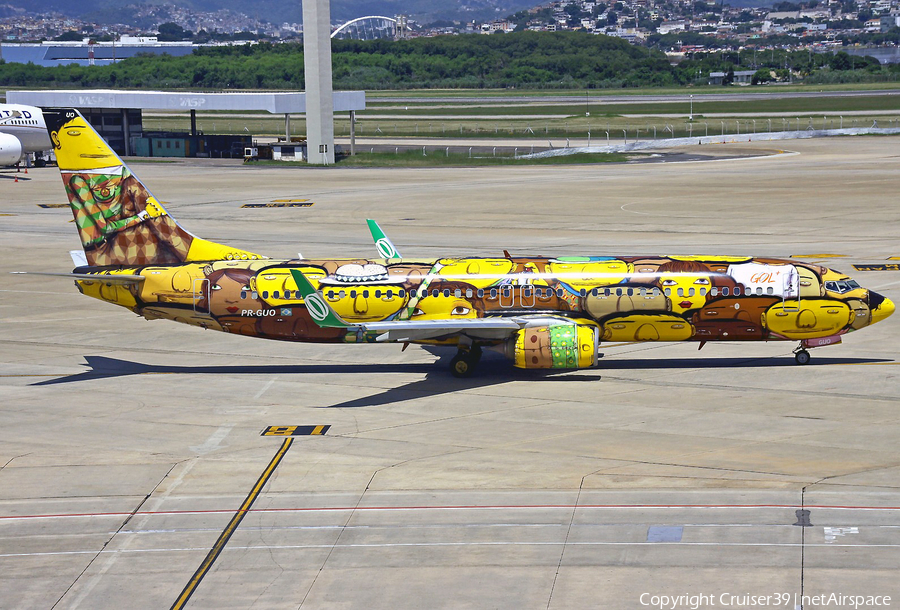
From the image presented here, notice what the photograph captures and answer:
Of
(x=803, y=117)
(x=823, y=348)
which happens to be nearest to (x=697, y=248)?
(x=823, y=348)

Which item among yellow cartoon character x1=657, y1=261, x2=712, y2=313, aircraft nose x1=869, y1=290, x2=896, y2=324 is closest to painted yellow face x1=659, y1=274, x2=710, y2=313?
yellow cartoon character x1=657, y1=261, x2=712, y2=313

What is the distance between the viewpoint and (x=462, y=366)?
127ft

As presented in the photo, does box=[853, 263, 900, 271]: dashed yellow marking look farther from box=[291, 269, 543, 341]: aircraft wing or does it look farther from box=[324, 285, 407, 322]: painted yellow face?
box=[324, 285, 407, 322]: painted yellow face

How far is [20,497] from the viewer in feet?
91.2

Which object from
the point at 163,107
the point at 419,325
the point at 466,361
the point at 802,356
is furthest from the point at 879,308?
the point at 163,107

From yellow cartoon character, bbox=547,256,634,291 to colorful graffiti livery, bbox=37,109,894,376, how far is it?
49 mm

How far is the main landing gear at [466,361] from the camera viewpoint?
3866 cm

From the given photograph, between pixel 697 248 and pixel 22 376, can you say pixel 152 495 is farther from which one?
pixel 697 248

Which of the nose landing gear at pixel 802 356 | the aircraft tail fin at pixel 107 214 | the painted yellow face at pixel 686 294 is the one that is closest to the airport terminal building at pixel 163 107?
the aircraft tail fin at pixel 107 214

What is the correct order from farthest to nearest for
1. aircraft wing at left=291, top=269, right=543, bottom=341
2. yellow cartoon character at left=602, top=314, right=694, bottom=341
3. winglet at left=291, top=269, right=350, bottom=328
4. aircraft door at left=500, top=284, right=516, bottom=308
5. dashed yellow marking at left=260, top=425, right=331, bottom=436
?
aircraft door at left=500, top=284, right=516, bottom=308 → yellow cartoon character at left=602, top=314, right=694, bottom=341 → aircraft wing at left=291, top=269, right=543, bottom=341 → winglet at left=291, top=269, right=350, bottom=328 → dashed yellow marking at left=260, top=425, right=331, bottom=436

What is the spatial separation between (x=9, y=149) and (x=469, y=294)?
297 ft

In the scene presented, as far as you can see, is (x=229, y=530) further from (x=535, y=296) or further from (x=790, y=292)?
(x=790, y=292)

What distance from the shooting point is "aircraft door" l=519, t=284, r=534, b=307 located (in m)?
38.1

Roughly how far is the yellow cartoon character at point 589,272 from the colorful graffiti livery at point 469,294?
5cm
